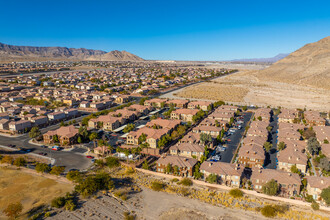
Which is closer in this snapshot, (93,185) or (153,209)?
(153,209)

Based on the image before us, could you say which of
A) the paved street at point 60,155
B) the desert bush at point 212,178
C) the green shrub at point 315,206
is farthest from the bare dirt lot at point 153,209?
the paved street at point 60,155

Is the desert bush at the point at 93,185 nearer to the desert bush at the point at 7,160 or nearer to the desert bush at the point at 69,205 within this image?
the desert bush at the point at 69,205

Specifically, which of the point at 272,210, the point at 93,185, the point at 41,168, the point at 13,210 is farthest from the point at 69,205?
the point at 272,210

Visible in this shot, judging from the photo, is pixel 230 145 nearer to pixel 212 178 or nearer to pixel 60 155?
pixel 212 178

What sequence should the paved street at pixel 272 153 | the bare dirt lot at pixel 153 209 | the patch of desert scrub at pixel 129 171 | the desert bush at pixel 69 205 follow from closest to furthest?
the bare dirt lot at pixel 153 209 → the desert bush at pixel 69 205 → the patch of desert scrub at pixel 129 171 → the paved street at pixel 272 153

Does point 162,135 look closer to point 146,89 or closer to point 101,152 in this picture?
point 101,152

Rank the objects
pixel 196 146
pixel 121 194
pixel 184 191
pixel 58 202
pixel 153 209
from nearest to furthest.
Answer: pixel 58 202, pixel 153 209, pixel 121 194, pixel 184 191, pixel 196 146

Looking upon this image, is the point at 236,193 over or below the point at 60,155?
over

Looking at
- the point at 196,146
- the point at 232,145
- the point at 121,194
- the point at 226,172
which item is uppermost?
the point at 196,146
